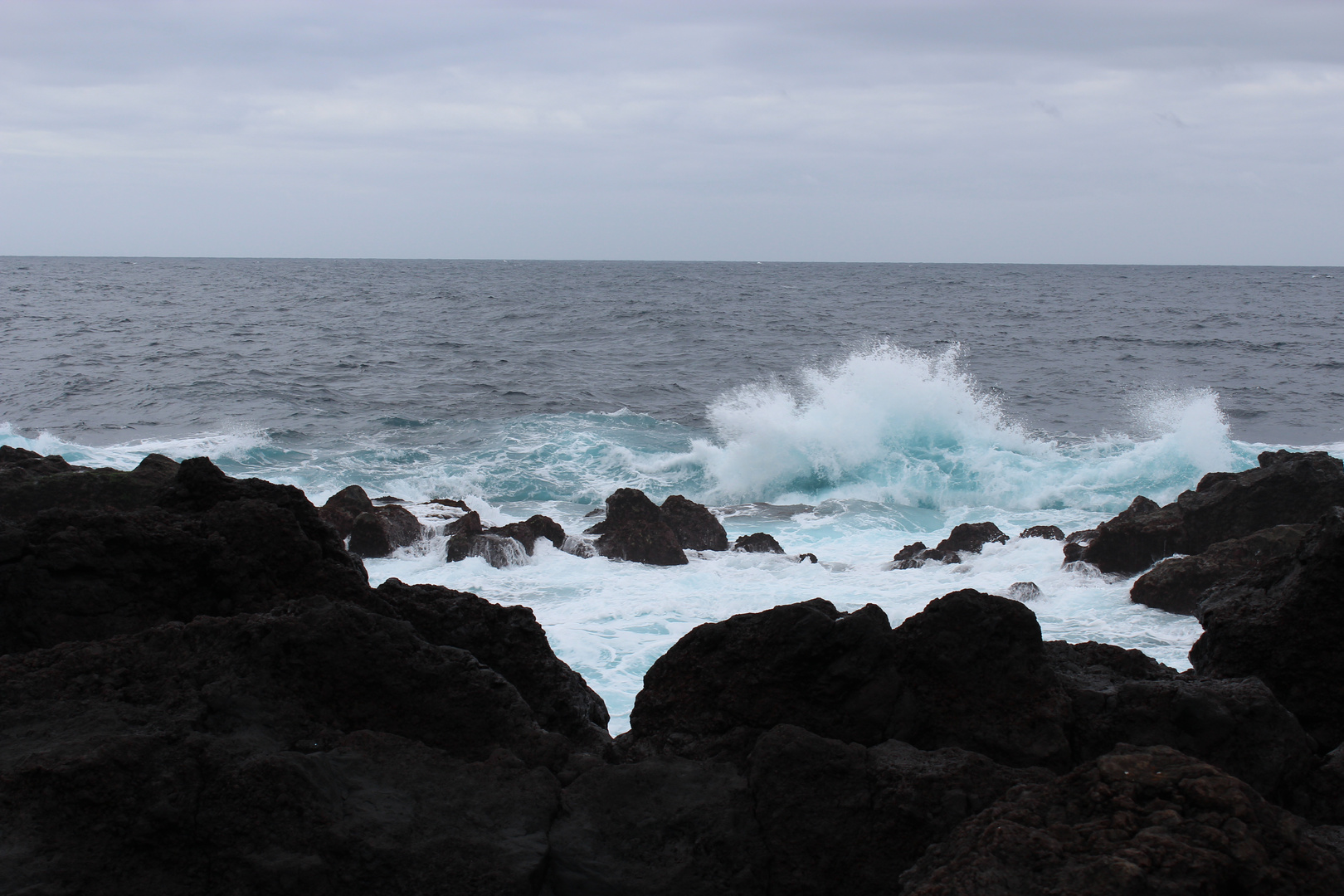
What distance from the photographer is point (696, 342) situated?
30.7 m

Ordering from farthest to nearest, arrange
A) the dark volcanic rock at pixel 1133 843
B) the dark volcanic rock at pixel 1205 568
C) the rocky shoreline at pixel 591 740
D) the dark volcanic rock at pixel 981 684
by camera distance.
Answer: the dark volcanic rock at pixel 1205 568
the dark volcanic rock at pixel 981 684
the rocky shoreline at pixel 591 740
the dark volcanic rock at pixel 1133 843

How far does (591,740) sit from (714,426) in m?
14.1

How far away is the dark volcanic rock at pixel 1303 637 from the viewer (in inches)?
159

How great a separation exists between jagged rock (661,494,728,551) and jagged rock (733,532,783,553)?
0.20 metres

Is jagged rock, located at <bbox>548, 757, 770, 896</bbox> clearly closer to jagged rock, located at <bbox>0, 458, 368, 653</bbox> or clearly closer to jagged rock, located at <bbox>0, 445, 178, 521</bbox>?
jagged rock, located at <bbox>0, 458, 368, 653</bbox>

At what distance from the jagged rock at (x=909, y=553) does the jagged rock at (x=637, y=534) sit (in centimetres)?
230

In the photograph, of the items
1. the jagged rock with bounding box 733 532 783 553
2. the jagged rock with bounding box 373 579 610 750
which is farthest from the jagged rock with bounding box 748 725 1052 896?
the jagged rock with bounding box 733 532 783 553

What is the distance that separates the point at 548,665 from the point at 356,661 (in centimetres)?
102

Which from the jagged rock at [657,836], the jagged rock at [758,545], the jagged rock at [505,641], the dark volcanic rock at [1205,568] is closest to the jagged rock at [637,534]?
the jagged rock at [758,545]

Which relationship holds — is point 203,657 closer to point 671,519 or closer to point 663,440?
point 671,519

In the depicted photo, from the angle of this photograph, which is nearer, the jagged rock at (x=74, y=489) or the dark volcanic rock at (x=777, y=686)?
the dark volcanic rock at (x=777, y=686)

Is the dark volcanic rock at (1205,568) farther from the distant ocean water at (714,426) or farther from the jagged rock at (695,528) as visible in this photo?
the jagged rock at (695,528)

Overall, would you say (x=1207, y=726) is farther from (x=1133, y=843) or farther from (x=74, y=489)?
(x=74, y=489)

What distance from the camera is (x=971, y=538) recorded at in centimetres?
1062
